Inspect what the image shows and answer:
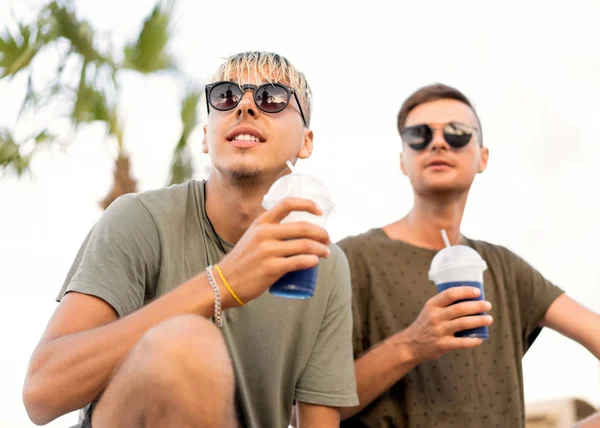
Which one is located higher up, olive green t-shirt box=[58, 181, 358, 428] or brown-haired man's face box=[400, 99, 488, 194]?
brown-haired man's face box=[400, 99, 488, 194]

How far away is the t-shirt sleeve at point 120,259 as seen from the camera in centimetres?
241

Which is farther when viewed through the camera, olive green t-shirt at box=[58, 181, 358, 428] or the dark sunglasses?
the dark sunglasses

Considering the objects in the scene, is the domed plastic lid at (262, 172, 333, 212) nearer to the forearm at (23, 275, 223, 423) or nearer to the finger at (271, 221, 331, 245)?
the finger at (271, 221, 331, 245)

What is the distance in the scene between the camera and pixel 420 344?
10.2 feet

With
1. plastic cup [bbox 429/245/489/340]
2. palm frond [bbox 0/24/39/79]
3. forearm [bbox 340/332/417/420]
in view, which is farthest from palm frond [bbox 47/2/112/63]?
plastic cup [bbox 429/245/489/340]

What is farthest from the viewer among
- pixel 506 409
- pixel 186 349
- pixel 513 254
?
pixel 513 254

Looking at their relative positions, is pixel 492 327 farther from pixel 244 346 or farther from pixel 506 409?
pixel 244 346

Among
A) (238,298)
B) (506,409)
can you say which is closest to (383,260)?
(506,409)

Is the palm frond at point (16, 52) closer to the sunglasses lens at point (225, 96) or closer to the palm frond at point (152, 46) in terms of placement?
the palm frond at point (152, 46)

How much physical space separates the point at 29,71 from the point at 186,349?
7.34 meters

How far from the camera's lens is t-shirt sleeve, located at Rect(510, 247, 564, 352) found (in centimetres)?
373

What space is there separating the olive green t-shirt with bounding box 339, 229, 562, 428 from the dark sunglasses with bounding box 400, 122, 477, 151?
19.4 inches

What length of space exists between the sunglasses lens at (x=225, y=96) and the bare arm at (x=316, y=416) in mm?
1194

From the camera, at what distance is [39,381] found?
7.06ft
